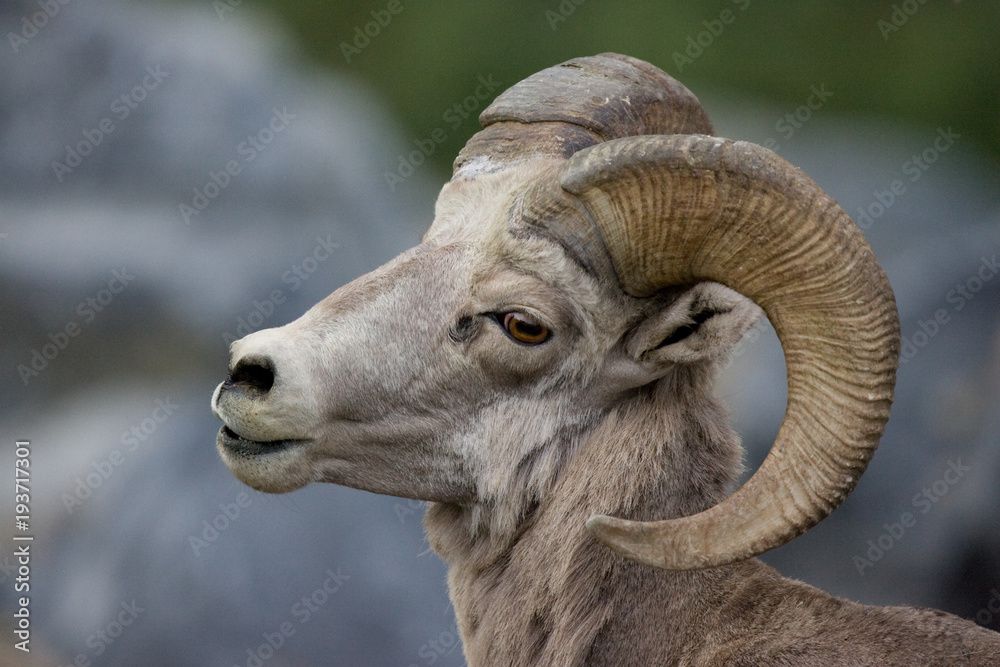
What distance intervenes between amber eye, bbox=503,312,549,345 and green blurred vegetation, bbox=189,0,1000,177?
5241 millimetres

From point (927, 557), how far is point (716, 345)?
5.24m

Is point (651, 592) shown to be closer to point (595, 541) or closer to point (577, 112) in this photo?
point (595, 541)

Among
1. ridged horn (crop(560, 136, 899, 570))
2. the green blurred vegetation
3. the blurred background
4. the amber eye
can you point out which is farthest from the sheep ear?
the green blurred vegetation

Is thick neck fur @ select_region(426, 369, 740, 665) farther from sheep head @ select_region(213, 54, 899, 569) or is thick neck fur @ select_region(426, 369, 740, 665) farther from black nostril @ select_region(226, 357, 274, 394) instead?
black nostril @ select_region(226, 357, 274, 394)

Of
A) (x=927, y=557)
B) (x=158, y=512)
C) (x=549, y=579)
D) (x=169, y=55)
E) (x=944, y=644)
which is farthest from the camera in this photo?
(x=169, y=55)

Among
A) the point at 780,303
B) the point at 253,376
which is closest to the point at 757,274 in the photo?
the point at 780,303

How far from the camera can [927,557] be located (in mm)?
7578

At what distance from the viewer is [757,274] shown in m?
3.21

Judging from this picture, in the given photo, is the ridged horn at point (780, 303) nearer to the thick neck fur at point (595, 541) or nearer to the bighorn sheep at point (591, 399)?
the bighorn sheep at point (591, 399)

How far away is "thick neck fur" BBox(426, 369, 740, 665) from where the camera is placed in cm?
348

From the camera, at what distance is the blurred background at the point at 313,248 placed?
769 centimetres

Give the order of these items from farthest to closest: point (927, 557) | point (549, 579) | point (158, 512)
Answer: point (158, 512) → point (927, 557) → point (549, 579)

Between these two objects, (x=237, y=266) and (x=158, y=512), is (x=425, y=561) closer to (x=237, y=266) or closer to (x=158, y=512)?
(x=158, y=512)

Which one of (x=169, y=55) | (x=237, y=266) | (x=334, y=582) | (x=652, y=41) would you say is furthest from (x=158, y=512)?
(x=652, y=41)
